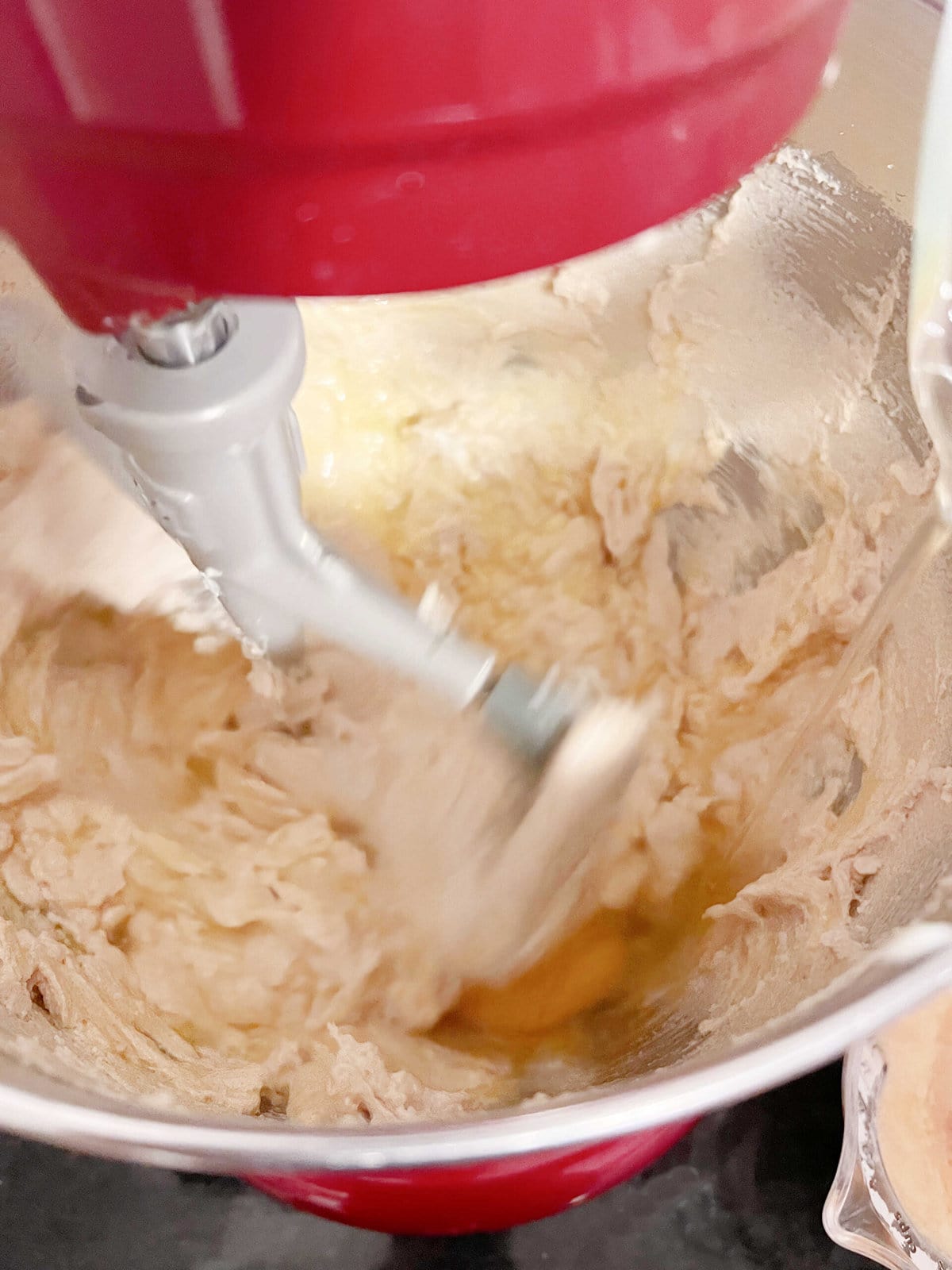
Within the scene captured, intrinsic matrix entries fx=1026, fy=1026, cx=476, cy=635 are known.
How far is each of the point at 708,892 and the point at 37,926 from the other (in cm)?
41

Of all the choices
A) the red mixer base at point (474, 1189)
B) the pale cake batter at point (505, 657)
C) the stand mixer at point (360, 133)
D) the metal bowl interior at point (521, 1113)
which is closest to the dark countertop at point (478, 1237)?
the red mixer base at point (474, 1189)

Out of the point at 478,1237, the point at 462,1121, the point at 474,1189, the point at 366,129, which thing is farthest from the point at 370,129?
the point at 478,1237

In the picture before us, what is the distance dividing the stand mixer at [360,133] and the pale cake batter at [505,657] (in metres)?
0.36

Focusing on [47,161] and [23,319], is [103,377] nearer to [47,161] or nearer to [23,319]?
[47,161]

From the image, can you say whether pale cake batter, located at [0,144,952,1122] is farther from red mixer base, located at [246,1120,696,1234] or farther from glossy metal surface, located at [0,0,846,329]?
glossy metal surface, located at [0,0,846,329]

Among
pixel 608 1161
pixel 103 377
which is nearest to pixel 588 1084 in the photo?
pixel 608 1161

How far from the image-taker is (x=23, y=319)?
69 cm

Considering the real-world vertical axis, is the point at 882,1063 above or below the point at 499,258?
below

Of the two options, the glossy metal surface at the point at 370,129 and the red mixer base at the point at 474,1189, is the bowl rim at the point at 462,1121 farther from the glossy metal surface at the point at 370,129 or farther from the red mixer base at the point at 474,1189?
the glossy metal surface at the point at 370,129

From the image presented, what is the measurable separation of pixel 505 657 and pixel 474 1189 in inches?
15.1

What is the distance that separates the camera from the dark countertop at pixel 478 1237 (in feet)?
2.43

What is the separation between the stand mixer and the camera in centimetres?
21

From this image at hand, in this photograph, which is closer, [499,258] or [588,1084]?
[499,258]

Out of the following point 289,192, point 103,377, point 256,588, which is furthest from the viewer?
point 256,588
